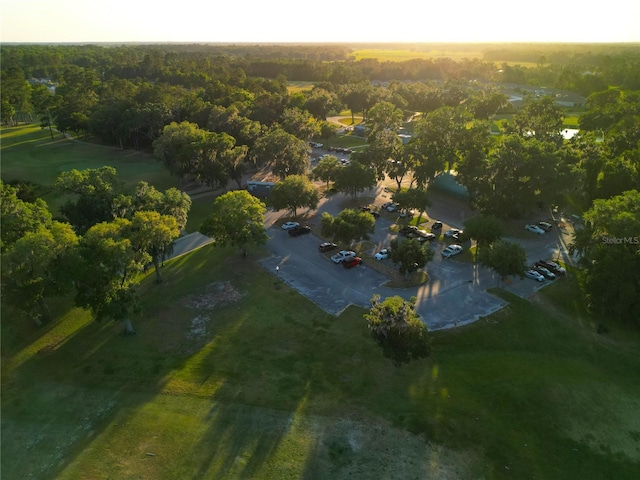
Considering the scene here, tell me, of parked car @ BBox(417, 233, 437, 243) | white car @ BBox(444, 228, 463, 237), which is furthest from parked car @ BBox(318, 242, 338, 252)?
white car @ BBox(444, 228, 463, 237)

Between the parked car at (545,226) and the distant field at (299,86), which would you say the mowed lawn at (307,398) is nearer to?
the parked car at (545,226)

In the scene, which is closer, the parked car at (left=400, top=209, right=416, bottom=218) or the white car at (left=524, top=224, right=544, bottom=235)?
the white car at (left=524, top=224, right=544, bottom=235)

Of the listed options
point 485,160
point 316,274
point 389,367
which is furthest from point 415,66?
point 389,367

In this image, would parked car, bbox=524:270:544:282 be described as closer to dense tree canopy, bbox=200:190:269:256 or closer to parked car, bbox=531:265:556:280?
parked car, bbox=531:265:556:280

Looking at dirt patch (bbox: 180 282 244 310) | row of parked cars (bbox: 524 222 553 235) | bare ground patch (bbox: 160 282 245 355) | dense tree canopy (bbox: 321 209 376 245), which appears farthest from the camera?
row of parked cars (bbox: 524 222 553 235)

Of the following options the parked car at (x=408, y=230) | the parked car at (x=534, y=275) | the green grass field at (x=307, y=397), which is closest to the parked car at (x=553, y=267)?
the parked car at (x=534, y=275)

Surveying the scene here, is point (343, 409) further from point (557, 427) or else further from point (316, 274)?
point (316, 274)

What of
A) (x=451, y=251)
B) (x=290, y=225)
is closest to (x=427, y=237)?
(x=451, y=251)

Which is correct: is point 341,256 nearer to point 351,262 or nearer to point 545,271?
point 351,262
